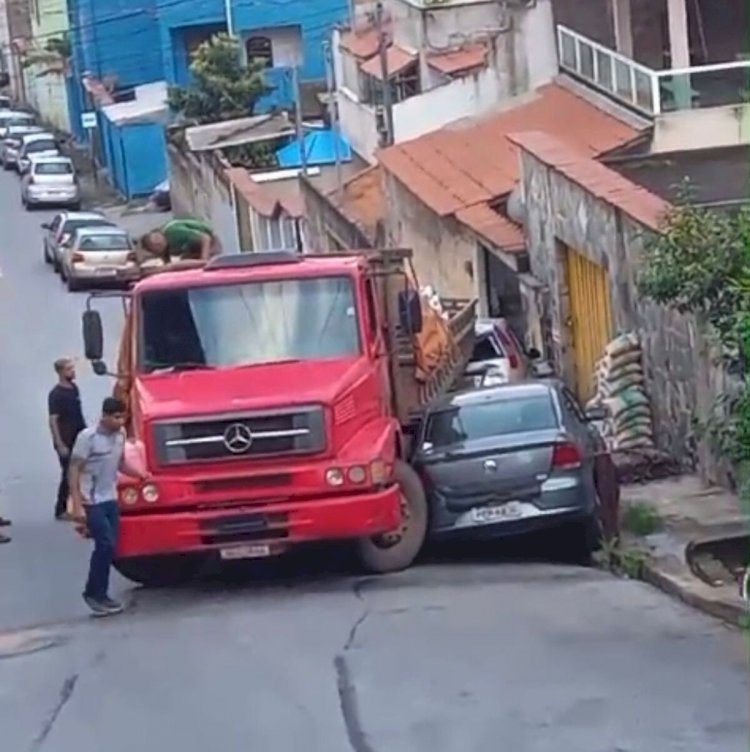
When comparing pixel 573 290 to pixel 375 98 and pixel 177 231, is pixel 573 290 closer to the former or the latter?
pixel 177 231

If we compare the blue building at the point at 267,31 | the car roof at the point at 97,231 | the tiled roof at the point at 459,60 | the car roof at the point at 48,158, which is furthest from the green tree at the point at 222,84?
the tiled roof at the point at 459,60

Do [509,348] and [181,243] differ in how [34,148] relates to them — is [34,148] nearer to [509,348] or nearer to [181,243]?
[181,243]

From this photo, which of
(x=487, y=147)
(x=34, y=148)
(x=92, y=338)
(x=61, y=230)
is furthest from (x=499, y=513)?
(x=34, y=148)

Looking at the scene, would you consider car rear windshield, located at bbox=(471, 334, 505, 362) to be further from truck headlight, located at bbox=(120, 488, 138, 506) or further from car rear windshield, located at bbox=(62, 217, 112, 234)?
car rear windshield, located at bbox=(62, 217, 112, 234)

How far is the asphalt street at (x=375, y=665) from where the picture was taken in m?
12.0

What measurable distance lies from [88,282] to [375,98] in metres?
7.22

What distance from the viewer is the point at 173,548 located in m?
17.7

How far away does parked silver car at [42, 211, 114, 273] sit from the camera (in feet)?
169

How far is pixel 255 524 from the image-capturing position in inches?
696

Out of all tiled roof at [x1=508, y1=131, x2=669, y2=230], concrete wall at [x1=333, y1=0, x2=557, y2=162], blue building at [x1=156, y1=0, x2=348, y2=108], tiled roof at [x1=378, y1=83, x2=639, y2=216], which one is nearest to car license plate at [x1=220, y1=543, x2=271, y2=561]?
tiled roof at [x1=508, y1=131, x2=669, y2=230]

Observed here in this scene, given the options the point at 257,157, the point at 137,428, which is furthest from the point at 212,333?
the point at 257,157

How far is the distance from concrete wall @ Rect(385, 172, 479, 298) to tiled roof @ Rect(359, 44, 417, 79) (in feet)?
25.6

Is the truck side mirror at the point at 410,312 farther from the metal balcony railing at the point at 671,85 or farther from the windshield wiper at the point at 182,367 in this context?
the metal balcony railing at the point at 671,85

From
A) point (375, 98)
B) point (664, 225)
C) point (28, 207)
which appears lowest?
point (28, 207)
